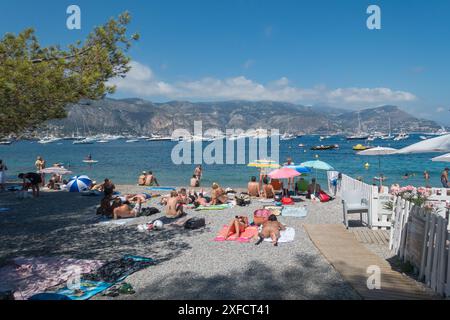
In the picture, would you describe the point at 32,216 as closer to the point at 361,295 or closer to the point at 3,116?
the point at 3,116

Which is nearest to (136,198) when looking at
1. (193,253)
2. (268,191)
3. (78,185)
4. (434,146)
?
(268,191)

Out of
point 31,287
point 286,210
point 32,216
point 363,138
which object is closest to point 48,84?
point 31,287

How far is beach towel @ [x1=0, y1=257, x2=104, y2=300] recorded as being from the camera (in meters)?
6.45

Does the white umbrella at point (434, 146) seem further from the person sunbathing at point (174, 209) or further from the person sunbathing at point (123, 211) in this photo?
the person sunbathing at point (123, 211)

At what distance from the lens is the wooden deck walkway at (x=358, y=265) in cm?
582

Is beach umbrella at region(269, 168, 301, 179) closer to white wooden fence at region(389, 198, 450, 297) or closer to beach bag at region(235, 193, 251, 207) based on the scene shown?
beach bag at region(235, 193, 251, 207)

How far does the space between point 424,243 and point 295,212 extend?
678 cm

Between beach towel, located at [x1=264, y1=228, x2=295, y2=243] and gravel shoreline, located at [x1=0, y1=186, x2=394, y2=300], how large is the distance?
191mm

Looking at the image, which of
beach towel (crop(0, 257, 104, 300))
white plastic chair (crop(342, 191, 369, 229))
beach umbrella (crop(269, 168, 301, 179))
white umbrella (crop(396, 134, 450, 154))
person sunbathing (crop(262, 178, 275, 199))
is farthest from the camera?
person sunbathing (crop(262, 178, 275, 199))

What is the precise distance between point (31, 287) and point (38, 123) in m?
3.92

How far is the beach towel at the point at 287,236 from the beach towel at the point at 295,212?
228 centimetres

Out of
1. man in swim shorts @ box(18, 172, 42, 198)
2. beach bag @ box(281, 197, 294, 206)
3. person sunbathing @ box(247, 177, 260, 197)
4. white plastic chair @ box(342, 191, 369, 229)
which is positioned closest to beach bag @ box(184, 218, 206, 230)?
white plastic chair @ box(342, 191, 369, 229)

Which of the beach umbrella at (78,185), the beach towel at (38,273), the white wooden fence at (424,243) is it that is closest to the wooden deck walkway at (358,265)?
the white wooden fence at (424,243)

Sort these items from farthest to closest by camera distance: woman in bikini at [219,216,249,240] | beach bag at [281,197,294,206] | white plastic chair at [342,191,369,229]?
beach bag at [281,197,294,206] < white plastic chair at [342,191,369,229] < woman in bikini at [219,216,249,240]
